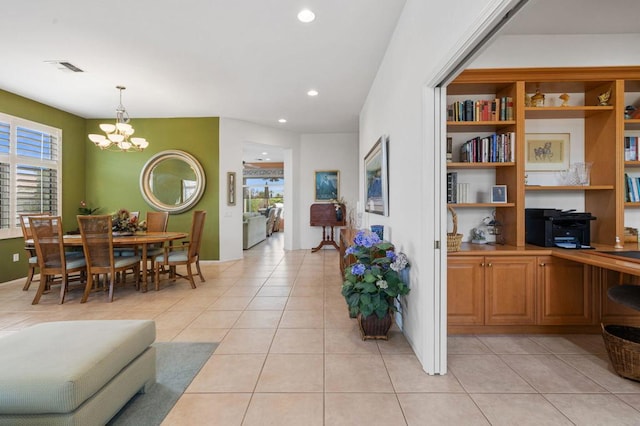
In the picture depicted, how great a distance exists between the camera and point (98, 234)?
3693mm

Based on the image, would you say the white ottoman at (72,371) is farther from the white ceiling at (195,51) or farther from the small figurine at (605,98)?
the small figurine at (605,98)

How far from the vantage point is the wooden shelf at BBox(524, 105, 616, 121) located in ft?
9.07

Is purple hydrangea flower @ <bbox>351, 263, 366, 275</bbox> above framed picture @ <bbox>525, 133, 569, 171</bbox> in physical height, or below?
below

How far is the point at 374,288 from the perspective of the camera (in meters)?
2.56

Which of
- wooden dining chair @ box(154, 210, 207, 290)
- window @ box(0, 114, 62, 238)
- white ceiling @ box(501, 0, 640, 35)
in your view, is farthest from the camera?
window @ box(0, 114, 62, 238)

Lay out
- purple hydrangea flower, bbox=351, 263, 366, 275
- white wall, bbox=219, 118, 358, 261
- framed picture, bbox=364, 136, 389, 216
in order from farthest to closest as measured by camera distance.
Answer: white wall, bbox=219, 118, 358, 261 < framed picture, bbox=364, 136, 389, 216 < purple hydrangea flower, bbox=351, 263, 366, 275

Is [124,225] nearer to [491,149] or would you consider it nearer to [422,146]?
[422,146]

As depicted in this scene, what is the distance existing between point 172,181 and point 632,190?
7046mm

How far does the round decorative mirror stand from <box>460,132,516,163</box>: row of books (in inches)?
200

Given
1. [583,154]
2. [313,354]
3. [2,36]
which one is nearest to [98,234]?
[2,36]

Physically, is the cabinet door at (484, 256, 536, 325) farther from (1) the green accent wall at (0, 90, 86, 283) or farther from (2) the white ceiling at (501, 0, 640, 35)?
(1) the green accent wall at (0, 90, 86, 283)

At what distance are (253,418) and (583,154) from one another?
380cm

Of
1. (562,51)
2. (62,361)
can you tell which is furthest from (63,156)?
(562,51)

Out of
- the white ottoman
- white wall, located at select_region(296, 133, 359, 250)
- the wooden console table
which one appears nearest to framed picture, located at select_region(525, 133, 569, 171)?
the white ottoman
